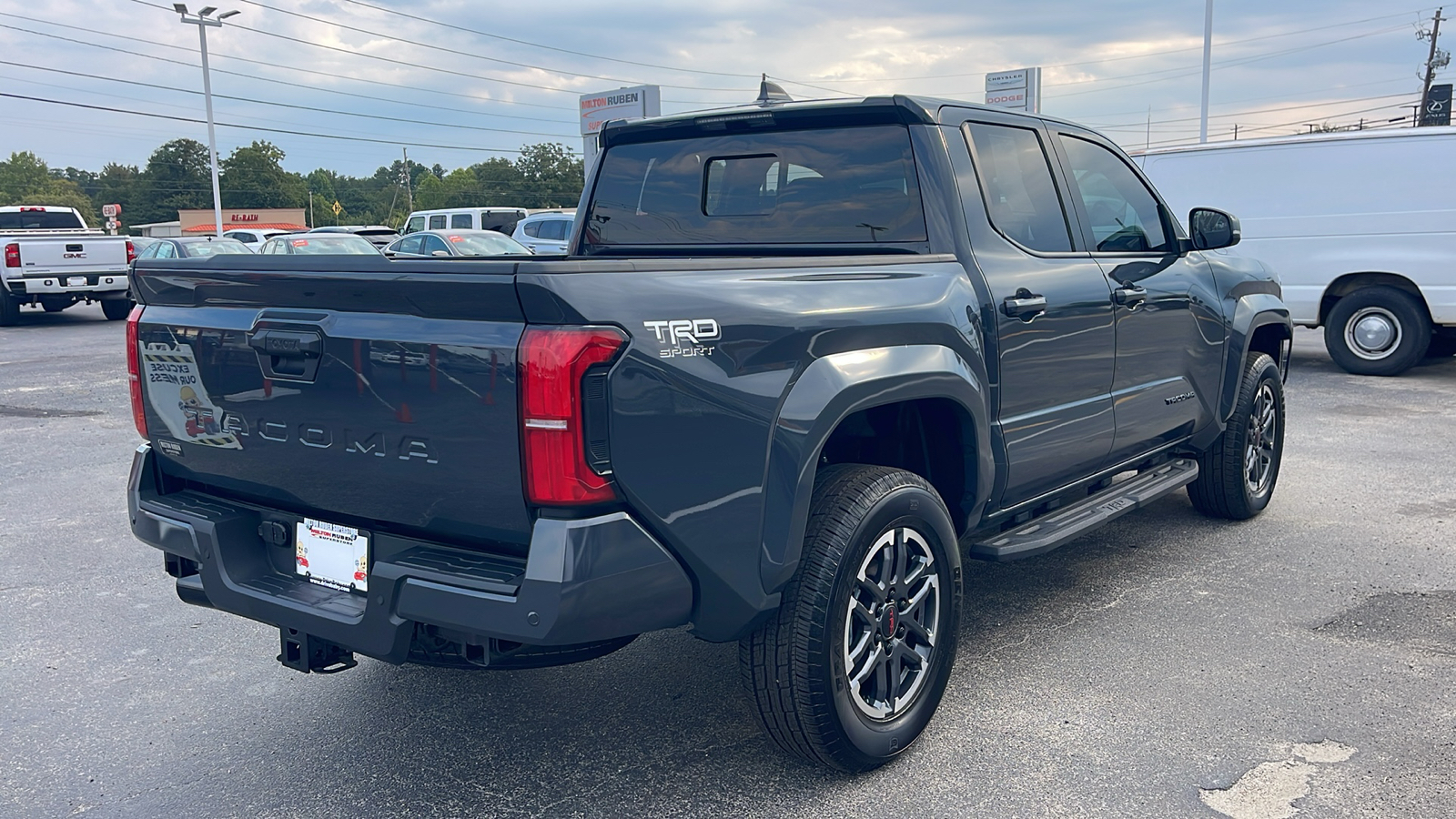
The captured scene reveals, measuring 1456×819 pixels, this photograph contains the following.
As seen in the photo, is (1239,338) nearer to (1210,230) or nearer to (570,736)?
(1210,230)

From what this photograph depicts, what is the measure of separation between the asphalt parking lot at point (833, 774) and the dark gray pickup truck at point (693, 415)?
0.36m

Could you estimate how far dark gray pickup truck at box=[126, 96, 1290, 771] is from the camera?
246 centimetres

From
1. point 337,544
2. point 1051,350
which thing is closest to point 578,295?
point 337,544

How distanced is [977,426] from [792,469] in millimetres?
956

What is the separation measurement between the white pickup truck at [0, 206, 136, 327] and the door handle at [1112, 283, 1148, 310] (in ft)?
59.2

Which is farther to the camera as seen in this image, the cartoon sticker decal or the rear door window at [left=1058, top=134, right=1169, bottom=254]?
the rear door window at [left=1058, top=134, right=1169, bottom=254]

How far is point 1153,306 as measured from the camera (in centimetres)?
460

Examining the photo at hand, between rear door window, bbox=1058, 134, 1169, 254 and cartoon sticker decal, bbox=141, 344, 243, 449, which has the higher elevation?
rear door window, bbox=1058, 134, 1169, 254

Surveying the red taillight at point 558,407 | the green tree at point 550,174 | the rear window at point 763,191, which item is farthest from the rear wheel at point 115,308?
the green tree at point 550,174

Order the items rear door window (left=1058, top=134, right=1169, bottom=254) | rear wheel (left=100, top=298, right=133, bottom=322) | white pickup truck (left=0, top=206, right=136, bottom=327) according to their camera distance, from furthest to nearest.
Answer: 1. rear wheel (left=100, top=298, right=133, bottom=322)
2. white pickup truck (left=0, top=206, right=136, bottom=327)
3. rear door window (left=1058, top=134, right=1169, bottom=254)

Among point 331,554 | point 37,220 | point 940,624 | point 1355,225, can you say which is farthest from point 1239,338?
point 37,220

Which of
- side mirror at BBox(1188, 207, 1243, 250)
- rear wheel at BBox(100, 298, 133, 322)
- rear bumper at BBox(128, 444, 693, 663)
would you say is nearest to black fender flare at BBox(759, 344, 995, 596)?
rear bumper at BBox(128, 444, 693, 663)

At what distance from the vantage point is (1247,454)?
561cm

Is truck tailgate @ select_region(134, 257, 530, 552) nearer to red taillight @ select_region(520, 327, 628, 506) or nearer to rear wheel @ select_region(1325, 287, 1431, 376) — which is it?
red taillight @ select_region(520, 327, 628, 506)
